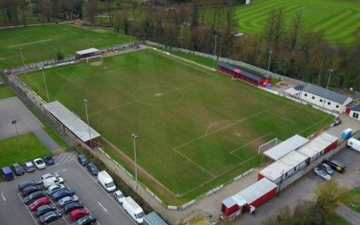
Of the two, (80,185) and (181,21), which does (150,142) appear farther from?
(181,21)

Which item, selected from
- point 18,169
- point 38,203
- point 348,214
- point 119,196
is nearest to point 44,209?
point 38,203

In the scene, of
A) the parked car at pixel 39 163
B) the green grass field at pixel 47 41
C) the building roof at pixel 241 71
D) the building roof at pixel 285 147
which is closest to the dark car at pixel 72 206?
the parked car at pixel 39 163

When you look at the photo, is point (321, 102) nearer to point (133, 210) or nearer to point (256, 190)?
point (256, 190)

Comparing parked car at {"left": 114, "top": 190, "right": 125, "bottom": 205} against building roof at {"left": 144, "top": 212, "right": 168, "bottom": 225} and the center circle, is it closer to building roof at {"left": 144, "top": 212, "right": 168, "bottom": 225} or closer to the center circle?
building roof at {"left": 144, "top": 212, "right": 168, "bottom": 225}

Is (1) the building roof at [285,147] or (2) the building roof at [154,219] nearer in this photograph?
(2) the building roof at [154,219]

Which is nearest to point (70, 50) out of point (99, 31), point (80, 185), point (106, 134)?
point (99, 31)

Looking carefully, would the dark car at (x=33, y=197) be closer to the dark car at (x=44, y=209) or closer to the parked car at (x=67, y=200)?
the dark car at (x=44, y=209)

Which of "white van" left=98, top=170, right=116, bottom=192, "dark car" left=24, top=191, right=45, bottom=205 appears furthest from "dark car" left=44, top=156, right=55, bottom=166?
"white van" left=98, top=170, right=116, bottom=192
